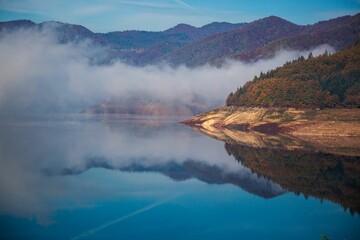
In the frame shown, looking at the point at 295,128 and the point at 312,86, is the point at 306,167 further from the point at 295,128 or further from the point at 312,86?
the point at 312,86

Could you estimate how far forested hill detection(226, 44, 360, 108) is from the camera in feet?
398

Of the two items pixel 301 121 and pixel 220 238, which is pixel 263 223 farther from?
pixel 301 121

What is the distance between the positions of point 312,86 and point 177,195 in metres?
95.7

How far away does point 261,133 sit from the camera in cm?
A: 12394

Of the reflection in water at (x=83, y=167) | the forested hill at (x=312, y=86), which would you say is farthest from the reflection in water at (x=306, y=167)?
the forested hill at (x=312, y=86)

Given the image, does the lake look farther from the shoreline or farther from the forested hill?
the forested hill

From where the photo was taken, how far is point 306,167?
2457 inches

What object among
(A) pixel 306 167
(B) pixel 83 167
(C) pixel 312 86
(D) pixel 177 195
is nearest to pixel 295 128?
(C) pixel 312 86

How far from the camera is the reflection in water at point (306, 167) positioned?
46.8 m

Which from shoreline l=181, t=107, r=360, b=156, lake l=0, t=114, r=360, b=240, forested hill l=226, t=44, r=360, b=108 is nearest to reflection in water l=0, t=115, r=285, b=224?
lake l=0, t=114, r=360, b=240

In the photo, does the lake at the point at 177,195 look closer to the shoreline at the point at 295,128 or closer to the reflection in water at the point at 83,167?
the reflection in water at the point at 83,167

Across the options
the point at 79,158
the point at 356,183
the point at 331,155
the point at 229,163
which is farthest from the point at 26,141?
the point at 356,183

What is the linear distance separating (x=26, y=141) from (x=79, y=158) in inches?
1013

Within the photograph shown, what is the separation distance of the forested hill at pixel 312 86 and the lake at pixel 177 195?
48502mm
